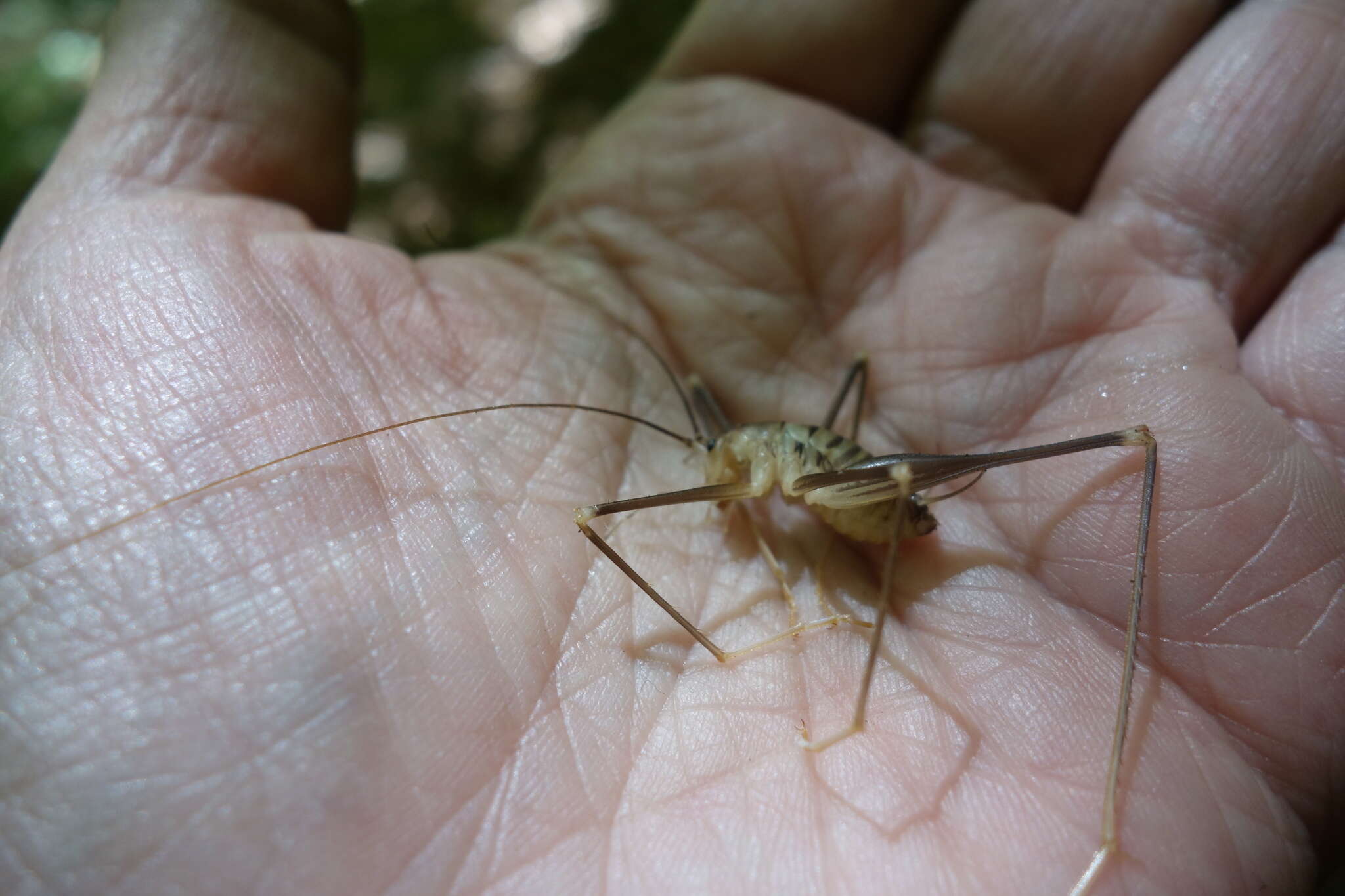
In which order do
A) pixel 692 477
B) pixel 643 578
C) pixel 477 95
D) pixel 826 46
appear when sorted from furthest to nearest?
pixel 477 95
pixel 826 46
pixel 692 477
pixel 643 578

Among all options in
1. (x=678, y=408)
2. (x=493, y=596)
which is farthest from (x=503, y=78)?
(x=493, y=596)

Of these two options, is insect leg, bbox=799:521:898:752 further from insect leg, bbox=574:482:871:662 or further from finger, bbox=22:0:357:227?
finger, bbox=22:0:357:227

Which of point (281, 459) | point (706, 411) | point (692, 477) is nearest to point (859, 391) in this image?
point (706, 411)

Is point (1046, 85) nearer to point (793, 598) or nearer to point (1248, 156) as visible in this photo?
point (1248, 156)

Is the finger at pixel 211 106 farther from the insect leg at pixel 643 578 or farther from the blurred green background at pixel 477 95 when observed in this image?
the blurred green background at pixel 477 95

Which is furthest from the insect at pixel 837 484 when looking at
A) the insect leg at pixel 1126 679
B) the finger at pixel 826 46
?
the finger at pixel 826 46

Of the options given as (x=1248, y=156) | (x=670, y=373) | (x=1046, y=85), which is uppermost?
(x=1046, y=85)

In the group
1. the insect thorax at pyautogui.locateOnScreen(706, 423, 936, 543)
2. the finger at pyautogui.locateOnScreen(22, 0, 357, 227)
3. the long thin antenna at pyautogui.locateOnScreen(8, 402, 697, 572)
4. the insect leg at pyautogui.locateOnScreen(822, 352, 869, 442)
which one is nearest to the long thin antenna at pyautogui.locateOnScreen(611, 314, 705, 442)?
the insect thorax at pyautogui.locateOnScreen(706, 423, 936, 543)
